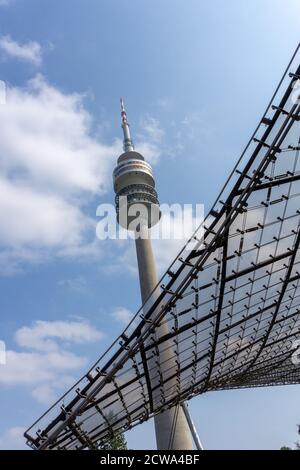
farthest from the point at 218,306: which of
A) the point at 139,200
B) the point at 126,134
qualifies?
the point at 126,134

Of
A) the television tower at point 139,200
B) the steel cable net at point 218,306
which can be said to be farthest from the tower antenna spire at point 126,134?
the steel cable net at point 218,306

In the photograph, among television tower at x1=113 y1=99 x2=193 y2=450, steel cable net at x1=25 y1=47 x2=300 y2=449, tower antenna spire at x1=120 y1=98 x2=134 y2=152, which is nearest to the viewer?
steel cable net at x1=25 y1=47 x2=300 y2=449

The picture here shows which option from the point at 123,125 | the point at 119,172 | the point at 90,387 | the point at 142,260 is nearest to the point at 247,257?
the point at 90,387

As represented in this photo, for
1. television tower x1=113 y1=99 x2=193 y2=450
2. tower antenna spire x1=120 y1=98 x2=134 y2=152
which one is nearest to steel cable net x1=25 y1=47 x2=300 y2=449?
television tower x1=113 y1=99 x2=193 y2=450

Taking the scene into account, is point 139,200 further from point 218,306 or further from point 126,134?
point 218,306

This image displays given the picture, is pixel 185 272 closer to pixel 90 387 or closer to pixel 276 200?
pixel 276 200

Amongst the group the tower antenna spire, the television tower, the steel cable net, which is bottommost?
the steel cable net

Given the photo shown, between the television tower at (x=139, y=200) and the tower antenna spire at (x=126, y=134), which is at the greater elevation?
the tower antenna spire at (x=126, y=134)

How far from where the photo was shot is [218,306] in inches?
1133

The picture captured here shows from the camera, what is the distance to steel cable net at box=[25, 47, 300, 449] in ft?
66.7

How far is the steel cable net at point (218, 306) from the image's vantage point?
20.3 m

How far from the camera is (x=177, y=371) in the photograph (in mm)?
35000

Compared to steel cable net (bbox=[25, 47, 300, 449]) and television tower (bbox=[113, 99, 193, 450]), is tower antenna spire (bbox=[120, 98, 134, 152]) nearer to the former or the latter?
television tower (bbox=[113, 99, 193, 450])

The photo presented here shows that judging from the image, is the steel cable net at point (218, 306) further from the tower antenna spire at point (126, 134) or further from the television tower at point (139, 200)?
the tower antenna spire at point (126, 134)
